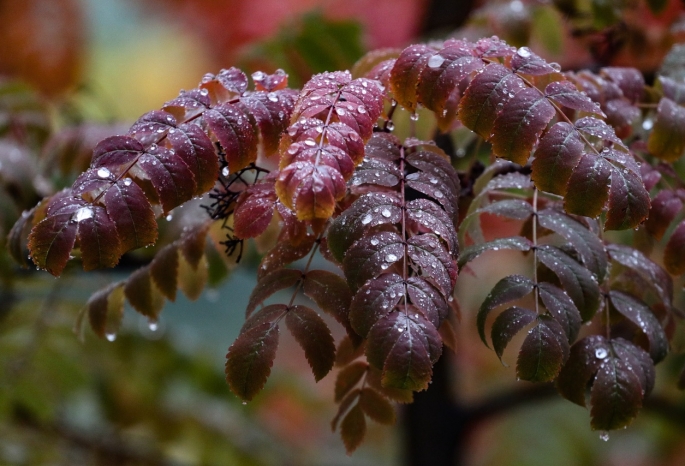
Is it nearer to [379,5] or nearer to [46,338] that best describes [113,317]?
[46,338]

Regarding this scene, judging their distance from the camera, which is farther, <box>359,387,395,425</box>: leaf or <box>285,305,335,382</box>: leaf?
<box>359,387,395,425</box>: leaf

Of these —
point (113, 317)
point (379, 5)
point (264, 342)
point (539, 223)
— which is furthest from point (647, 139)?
point (379, 5)

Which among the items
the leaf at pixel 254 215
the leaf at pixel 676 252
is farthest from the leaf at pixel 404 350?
the leaf at pixel 676 252

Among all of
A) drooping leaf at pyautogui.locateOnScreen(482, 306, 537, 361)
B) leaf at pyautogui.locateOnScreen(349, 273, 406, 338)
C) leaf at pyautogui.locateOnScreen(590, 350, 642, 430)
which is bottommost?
leaf at pyautogui.locateOnScreen(590, 350, 642, 430)

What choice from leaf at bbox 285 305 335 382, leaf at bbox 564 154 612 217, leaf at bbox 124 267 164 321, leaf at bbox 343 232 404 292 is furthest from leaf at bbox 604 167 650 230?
leaf at bbox 124 267 164 321

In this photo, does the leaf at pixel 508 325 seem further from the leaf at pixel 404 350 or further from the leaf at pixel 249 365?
the leaf at pixel 249 365

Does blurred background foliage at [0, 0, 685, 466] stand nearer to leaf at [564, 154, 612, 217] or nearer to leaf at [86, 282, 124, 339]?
leaf at [86, 282, 124, 339]
